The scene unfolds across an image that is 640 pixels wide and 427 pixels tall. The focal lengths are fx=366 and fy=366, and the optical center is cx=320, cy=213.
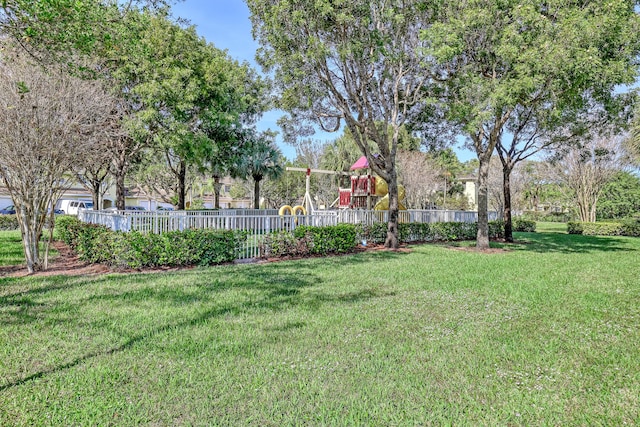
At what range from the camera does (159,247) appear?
8.40m

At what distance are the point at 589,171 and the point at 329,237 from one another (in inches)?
819

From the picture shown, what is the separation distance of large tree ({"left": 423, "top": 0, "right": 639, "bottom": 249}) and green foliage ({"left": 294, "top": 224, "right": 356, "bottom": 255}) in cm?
496

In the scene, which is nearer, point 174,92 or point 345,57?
point 345,57

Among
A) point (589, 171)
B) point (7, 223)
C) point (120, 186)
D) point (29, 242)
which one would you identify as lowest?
point (29, 242)

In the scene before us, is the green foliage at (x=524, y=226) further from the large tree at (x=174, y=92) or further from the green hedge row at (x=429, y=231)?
the large tree at (x=174, y=92)

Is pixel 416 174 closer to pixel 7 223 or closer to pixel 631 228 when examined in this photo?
pixel 631 228

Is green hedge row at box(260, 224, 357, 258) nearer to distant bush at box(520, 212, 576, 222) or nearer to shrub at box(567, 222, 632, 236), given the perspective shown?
shrub at box(567, 222, 632, 236)

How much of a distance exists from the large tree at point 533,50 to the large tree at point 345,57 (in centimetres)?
126

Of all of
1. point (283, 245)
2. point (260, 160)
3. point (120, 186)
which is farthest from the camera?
point (260, 160)

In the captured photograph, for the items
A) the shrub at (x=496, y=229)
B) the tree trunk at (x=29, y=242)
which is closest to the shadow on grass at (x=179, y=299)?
the tree trunk at (x=29, y=242)

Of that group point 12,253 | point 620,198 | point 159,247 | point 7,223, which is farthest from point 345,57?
point 620,198

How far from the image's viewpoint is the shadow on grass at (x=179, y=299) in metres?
4.29

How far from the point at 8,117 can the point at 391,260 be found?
906 centimetres

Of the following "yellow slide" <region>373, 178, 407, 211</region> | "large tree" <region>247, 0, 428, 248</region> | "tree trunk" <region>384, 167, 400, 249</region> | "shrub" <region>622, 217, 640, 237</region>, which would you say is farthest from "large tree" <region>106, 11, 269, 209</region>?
"shrub" <region>622, 217, 640, 237</region>
